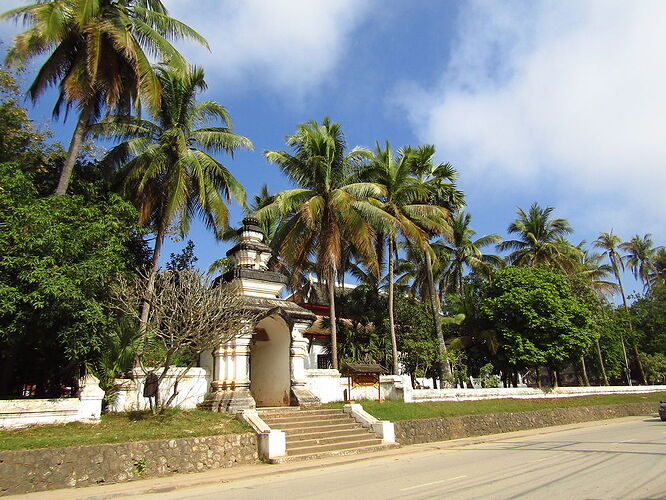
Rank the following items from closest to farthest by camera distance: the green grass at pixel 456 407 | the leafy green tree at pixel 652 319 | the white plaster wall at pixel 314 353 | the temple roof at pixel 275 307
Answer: the temple roof at pixel 275 307, the green grass at pixel 456 407, the white plaster wall at pixel 314 353, the leafy green tree at pixel 652 319

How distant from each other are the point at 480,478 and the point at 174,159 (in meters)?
15.0

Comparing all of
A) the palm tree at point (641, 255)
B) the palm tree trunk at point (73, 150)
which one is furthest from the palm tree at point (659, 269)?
the palm tree trunk at point (73, 150)

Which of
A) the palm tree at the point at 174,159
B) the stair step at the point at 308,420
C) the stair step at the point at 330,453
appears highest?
the palm tree at the point at 174,159

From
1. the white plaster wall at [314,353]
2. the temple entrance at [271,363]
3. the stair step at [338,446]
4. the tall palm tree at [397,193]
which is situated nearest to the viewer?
the stair step at [338,446]

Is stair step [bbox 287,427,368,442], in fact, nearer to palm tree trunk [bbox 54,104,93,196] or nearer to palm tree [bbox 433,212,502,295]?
palm tree trunk [bbox 54,104,93,196]

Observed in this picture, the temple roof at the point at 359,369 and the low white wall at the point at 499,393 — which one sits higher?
the temple roof at the point at 359,369

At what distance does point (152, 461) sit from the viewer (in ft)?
32.1

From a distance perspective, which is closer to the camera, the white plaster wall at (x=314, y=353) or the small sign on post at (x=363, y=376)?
the small sign on post at (x=363, y=376)

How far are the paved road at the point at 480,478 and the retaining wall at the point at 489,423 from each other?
Answer: 220 centimetres

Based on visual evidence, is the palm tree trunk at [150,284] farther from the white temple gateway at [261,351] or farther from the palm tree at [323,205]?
the palm tree at [323,205]

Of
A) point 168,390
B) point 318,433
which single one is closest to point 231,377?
point 168,390

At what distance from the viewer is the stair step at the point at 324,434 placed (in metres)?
12.5

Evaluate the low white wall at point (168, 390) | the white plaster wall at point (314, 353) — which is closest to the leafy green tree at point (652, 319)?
the white plaster wall at point (314, 353)

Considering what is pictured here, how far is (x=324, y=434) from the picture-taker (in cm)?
1309
